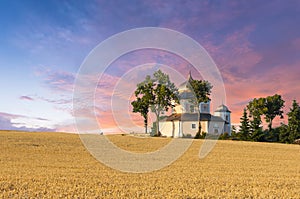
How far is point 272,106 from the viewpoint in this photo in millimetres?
94250

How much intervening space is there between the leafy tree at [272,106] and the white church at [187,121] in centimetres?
1491

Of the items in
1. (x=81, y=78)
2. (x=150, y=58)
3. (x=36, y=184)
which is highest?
(x=150, y=58)

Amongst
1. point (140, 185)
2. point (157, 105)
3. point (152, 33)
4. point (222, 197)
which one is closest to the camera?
point (222, 197)

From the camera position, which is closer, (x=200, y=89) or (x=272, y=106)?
(x=200, y=89)

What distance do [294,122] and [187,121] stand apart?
25036 millimetres

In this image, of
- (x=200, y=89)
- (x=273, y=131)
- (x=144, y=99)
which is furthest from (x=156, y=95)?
(x=273, y=131)

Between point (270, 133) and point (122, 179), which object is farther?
point (270, 133)

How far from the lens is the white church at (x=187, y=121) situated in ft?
258

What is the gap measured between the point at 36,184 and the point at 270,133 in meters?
73.3

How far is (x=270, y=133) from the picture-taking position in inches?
3059

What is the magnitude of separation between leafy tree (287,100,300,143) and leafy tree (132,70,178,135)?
27489mm

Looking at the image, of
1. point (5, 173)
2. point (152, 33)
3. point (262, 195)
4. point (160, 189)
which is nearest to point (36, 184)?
point (5, 173)

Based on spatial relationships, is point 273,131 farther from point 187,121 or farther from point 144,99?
point 144,99

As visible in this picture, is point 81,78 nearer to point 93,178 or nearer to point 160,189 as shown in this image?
point 93,178
